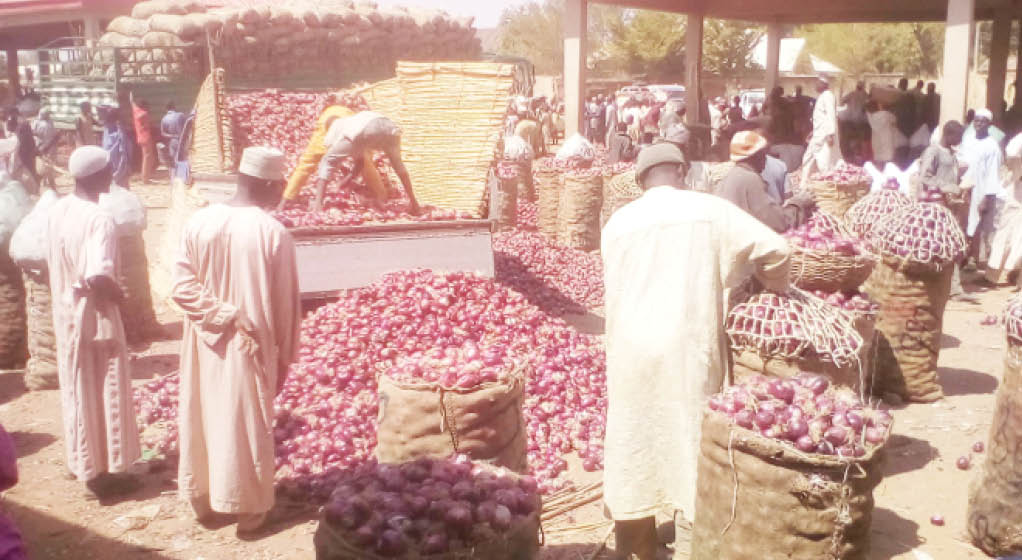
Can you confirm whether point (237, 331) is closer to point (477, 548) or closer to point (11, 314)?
point (477, 548)

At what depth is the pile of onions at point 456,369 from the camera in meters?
4.02

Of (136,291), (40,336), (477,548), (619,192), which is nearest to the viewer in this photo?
(477,548)

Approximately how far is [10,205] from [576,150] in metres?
7.56

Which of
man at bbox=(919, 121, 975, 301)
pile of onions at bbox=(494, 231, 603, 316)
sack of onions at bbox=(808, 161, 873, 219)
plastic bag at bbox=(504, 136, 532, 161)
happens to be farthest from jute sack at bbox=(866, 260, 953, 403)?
plastic bag at bbox=(504, 136, 532, 161)

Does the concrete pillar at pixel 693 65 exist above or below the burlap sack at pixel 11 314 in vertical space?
above

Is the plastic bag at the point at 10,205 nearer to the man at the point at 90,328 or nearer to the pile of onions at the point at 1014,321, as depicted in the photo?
the man at the point at 90,328

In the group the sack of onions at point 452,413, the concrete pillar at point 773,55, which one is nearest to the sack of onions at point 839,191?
the sack of onions at point 452,413

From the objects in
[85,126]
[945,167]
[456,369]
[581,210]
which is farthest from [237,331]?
[85,126]

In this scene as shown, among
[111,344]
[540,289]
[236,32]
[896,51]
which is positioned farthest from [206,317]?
[896,51]

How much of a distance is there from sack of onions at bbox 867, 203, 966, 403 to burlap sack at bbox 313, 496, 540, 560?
13.4 ft

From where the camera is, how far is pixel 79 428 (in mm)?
4562

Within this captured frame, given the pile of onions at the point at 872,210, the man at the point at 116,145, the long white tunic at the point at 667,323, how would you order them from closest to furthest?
the long white tunic at the point at 667,323
the pile of onions at the point at 872,210
the man at the point at 116,145

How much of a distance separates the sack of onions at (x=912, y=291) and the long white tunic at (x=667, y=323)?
2.65 meters

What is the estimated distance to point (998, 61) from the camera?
18.5 meters
